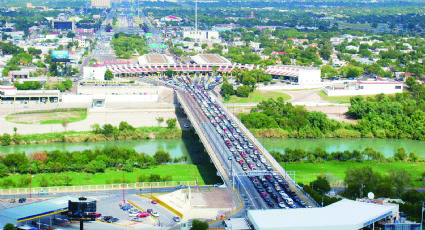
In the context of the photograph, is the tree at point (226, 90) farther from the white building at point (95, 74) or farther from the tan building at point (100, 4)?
the tan building at point (100, 4)

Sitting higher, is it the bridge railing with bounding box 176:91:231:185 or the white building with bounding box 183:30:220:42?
the bridge railing with bounding box 176:91:231:185

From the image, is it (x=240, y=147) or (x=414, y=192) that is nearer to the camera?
(x=414, y=192)

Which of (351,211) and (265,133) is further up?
(351,211)

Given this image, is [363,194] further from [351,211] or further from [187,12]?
[187,12]

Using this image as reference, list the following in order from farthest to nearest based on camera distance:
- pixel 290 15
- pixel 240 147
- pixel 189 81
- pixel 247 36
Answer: pixel 290 15 < pixel 247 36 < pixel 189 81 < pixel 240 147

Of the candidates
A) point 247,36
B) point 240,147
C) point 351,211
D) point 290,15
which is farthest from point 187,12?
point 351,211

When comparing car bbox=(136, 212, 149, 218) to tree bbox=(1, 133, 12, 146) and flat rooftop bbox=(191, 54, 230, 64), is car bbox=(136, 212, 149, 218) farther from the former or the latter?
flat rooftop bbox=(191, 54, 230, 64)

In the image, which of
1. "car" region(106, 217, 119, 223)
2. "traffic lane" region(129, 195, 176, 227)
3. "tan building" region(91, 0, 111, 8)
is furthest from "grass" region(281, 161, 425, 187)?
"tan building" region(91, 0, 111, 8)

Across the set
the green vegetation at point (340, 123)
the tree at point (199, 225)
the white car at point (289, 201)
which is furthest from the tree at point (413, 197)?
the green vegetation at point (340, 123)
